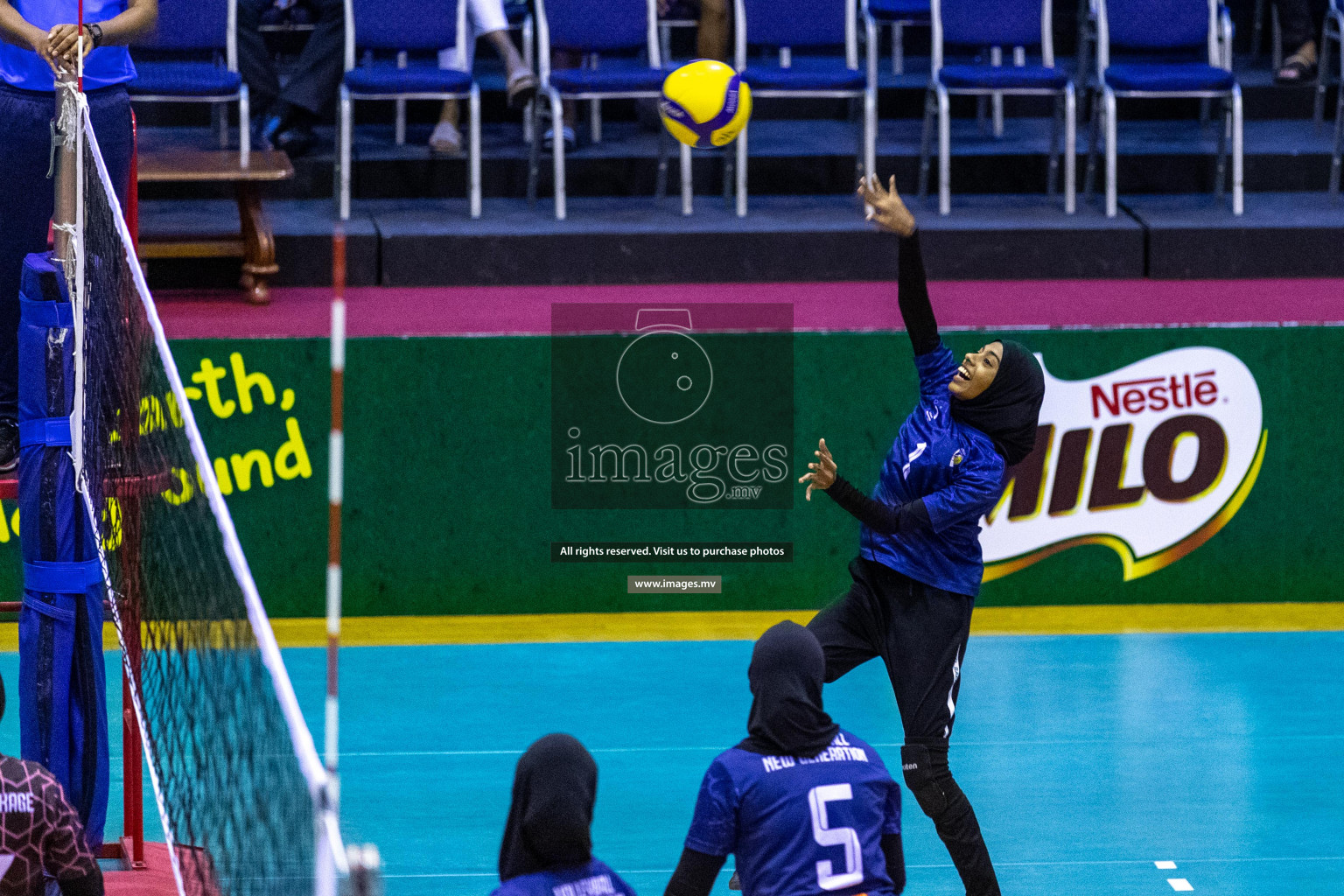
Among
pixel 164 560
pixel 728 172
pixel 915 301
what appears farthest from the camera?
pixel 728 172

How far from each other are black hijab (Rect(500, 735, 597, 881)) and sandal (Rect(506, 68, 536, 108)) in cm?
827

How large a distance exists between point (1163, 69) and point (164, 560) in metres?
8.28

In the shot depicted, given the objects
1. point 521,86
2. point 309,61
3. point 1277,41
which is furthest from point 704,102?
point 1277,41

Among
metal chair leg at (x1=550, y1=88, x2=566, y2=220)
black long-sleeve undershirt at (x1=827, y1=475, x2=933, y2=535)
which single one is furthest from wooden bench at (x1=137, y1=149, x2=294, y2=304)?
black long-sleeve undershirt at (x1=827, y1=475, x2=933, y2=535)

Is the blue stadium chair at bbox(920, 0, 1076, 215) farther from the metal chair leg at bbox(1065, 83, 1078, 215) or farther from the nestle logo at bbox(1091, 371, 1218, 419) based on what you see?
the nestle logo at bbox(1091, 371, 1218, 419)

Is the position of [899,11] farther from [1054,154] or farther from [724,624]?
[724,624]

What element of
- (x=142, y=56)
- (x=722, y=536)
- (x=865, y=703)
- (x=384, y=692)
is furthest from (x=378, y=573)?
(x=142, y=56)

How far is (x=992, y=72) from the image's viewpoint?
37.5 ft

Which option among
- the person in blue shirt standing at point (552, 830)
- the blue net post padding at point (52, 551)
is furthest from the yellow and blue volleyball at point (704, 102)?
the person in blue shirt standing at point (552, 830)

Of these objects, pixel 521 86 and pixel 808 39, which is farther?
pixel 808 39

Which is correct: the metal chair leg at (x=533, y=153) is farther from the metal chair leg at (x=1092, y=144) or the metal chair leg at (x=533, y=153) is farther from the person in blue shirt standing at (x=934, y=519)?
the person in blue shirt standing at (x=934, y=519)

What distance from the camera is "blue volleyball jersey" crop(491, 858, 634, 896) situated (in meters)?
3.53

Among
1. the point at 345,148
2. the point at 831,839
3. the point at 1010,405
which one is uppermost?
the point at 345,148

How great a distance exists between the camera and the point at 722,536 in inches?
362
